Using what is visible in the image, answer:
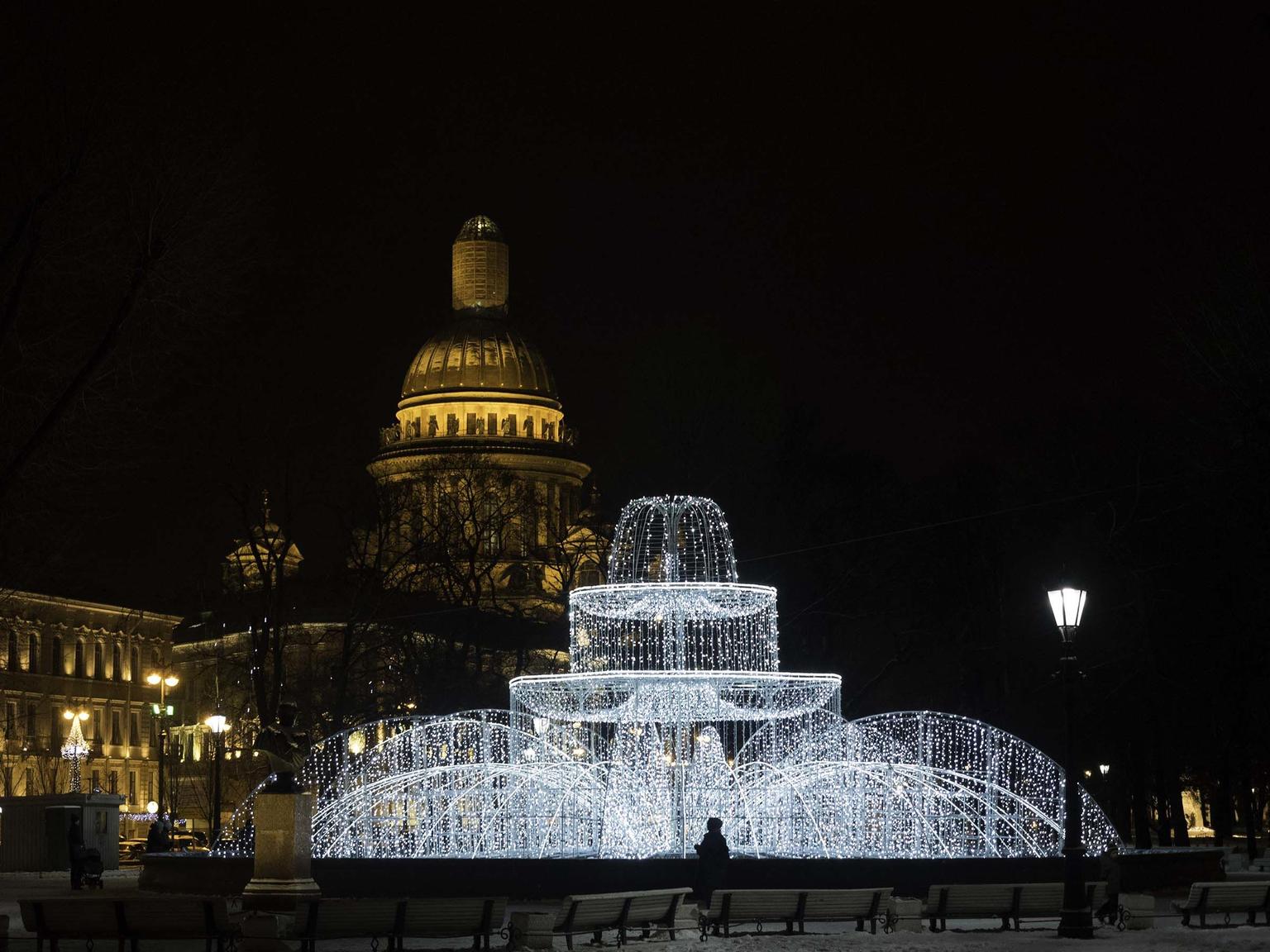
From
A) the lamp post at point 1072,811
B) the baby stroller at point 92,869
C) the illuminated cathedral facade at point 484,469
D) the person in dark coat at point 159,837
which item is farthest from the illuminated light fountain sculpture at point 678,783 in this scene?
the illuminated cathedral facade at point 484,469

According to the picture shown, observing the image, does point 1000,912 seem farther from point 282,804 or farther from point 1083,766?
point 1083,766

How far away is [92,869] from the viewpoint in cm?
3394

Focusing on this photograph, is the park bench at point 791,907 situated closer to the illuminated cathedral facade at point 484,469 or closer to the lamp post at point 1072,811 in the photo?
the lamp post at point 1072,811

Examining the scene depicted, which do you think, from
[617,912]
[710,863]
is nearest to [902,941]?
[617,912]

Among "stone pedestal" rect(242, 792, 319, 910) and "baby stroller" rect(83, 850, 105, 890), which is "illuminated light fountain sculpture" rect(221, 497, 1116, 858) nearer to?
"baby stroller" rect(83, 850, 105, 890)

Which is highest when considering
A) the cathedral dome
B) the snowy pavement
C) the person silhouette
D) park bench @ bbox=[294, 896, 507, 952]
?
the cathedral dome

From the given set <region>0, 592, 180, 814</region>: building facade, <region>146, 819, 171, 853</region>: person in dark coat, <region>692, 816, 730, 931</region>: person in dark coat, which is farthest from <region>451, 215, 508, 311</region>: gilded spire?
<region>692, 816, 730, 931</region>: person in dark coat

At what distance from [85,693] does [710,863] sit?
257 ft

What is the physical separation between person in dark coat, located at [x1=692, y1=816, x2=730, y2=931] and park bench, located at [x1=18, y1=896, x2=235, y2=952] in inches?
236

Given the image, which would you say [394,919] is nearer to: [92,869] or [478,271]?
[92,869]

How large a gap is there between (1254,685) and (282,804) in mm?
24397

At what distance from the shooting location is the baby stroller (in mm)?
33344

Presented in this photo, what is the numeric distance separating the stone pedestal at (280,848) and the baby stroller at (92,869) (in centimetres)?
1208

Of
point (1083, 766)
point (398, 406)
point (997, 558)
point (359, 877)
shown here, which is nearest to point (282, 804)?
point (359, 877)
